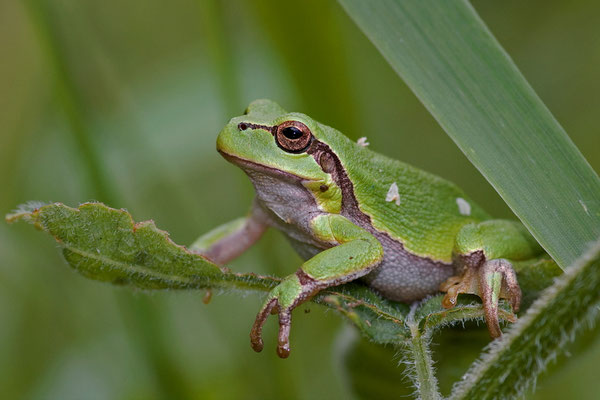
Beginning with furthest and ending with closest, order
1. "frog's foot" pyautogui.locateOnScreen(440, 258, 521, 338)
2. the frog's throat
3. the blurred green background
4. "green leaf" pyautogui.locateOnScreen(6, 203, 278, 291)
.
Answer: the blurred green background, the frog's throat, "frog's foot" pyautogui.locateOnScreen(440, 258, 521, 338), "green leaf" pyautogui.locateOnScreen(6, 203, 278, 291)

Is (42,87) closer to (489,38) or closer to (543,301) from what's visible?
(489,38)

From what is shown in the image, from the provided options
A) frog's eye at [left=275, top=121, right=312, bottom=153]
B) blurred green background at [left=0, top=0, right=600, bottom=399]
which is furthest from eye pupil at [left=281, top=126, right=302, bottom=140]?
blurred green background at [left=0, top=0, right=600, bottom=399]

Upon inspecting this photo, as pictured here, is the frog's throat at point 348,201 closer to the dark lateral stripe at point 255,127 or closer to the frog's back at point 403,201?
the frog's back at point 403,201

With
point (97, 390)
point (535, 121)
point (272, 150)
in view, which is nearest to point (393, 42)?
point (535, 121)

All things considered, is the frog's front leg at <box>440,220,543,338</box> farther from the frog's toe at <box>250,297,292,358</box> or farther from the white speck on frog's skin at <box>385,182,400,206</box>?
the frog's toe at <box>250,297,292,358</box>

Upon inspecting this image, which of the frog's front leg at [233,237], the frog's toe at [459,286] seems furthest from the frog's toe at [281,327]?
the frog's front leg at [233,237]

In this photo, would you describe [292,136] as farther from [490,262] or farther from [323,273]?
[490,262]

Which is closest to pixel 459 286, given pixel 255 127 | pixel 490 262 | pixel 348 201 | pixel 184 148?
pixel 490 262
